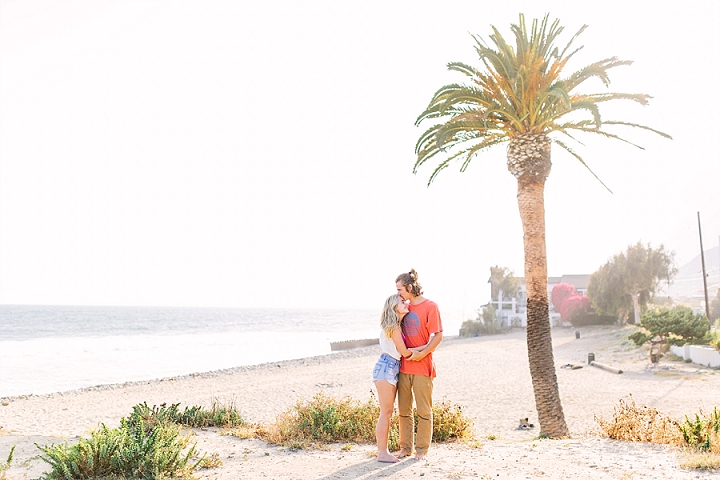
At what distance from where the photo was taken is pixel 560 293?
55062mm

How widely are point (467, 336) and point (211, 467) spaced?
47.3m

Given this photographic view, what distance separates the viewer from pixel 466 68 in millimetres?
10961

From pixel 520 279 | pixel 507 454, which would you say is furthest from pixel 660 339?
pixel 520 279

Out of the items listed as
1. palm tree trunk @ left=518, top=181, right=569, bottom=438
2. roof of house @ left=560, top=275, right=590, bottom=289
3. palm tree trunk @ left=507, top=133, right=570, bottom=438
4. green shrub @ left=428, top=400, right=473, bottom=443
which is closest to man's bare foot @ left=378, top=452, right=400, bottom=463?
green shrub @ left=428, top=400, right=473, bottom=443

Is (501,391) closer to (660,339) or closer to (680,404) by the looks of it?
(680,404)

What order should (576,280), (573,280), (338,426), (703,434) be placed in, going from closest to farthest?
(703,434) < (338,426) < (576,280) < (573,280)

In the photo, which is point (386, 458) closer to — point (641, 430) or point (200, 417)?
point (641, 430)

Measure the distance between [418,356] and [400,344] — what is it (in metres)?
0.26

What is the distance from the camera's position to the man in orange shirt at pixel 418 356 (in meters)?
6.10

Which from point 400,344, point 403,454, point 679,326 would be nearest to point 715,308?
point 679,326

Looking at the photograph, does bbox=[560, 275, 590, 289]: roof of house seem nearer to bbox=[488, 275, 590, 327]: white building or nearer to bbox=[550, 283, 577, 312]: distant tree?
bbox=[488, 275, 590, 327]: white building

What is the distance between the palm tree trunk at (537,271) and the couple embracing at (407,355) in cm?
462

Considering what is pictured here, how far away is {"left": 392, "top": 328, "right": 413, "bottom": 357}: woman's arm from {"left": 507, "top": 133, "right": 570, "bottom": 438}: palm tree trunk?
16.3 feet

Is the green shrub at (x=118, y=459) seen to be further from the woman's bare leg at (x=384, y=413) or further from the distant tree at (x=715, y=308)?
the distant tree at (x=715, y=308)
